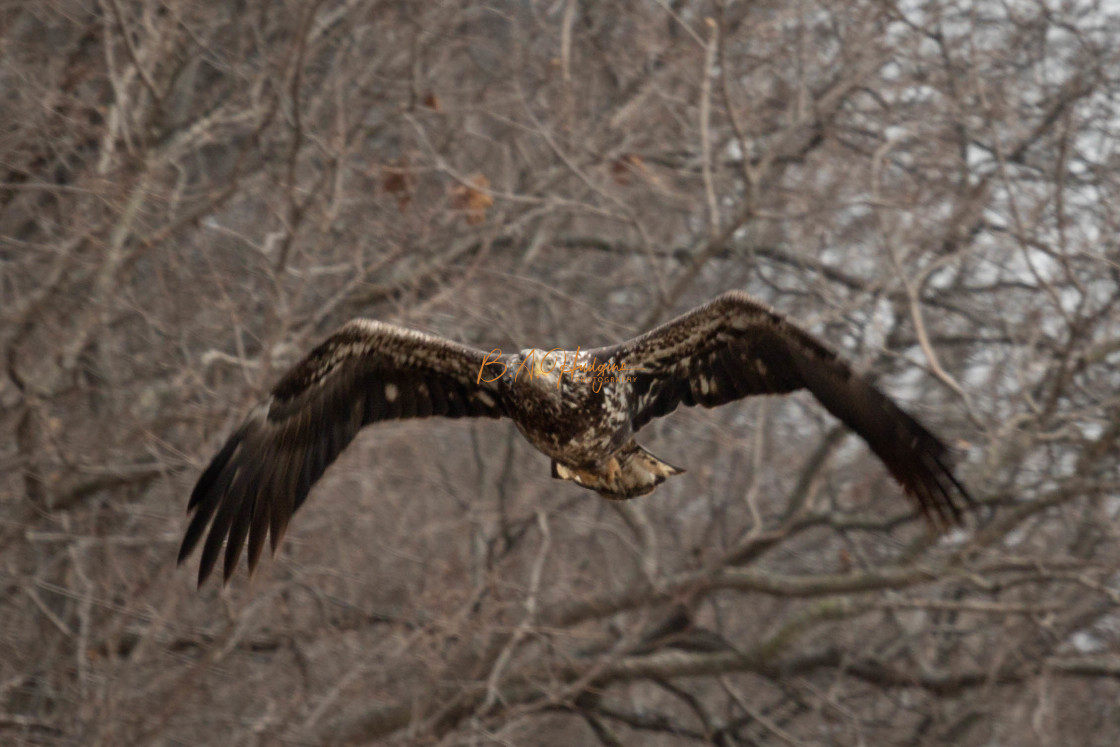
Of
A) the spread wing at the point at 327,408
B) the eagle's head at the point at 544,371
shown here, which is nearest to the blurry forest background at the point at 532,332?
the spread wing at the point at 327,408

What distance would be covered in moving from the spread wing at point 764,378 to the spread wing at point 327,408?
0.73 meters

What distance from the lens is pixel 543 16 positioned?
10625 millimetres

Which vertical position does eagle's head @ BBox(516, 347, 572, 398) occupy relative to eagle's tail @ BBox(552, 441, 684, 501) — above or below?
above

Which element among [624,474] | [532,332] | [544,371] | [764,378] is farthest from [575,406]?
[532,332]

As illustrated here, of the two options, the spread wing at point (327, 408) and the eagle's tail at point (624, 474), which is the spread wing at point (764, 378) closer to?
the eagle's tail at point (624, 474)

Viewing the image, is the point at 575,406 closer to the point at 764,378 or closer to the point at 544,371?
the point at 544,371

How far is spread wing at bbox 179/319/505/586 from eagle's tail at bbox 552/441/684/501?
468 millimetres

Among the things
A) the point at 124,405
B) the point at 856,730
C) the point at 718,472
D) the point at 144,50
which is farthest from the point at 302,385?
the point at 718,472

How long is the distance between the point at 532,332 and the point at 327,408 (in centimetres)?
345

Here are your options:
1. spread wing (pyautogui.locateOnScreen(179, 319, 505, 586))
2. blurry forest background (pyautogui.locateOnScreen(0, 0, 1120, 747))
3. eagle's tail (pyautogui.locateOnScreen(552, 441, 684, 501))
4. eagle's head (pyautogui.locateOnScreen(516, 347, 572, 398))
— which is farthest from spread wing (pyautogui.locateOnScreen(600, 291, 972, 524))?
blurry forest background (pyautogui.locateOnScreen(0, 0, 1120, 747))

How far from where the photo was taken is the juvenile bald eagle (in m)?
5.50

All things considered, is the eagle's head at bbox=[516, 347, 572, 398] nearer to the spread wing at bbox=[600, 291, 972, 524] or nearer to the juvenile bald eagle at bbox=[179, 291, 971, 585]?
the juvenile bald eagle at bbox=[179, 291, 971, 585]

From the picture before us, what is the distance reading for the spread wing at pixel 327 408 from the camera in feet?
19.2

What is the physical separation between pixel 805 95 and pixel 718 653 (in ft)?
12.6
